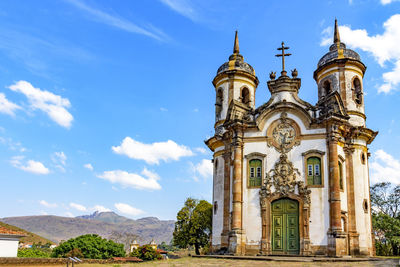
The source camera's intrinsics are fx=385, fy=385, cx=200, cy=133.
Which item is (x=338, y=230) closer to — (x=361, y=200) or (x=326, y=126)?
(x=361, y=200)

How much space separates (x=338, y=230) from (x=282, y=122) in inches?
277

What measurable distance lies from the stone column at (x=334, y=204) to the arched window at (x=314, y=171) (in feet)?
2.22

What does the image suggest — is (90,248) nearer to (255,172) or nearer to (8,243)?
(8,243)

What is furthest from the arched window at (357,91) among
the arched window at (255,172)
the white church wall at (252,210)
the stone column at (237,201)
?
the stone column at (237,201)

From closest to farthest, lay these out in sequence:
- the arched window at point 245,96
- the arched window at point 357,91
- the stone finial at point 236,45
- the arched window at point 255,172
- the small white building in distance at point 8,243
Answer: the small white building in distance at point 8,243, the arched window at point 255,172, the arched window at point 357,91, the arched window at point 245,96, the stone finial at point 236,45

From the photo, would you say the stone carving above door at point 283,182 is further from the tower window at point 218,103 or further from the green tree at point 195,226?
the green tree at point 195,226

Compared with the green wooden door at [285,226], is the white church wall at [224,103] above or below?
above

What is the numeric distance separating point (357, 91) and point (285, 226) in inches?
457

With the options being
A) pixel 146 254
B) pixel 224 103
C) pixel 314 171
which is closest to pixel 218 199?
pixel 314 171

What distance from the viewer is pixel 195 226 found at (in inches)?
1292

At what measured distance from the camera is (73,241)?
124 feet

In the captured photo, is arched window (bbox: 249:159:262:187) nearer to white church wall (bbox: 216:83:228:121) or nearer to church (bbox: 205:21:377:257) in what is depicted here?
church (bbox: 205:21:377:257)

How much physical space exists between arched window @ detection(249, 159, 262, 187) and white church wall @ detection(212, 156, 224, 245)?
2879 mm

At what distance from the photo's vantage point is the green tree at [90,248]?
36.4 m
